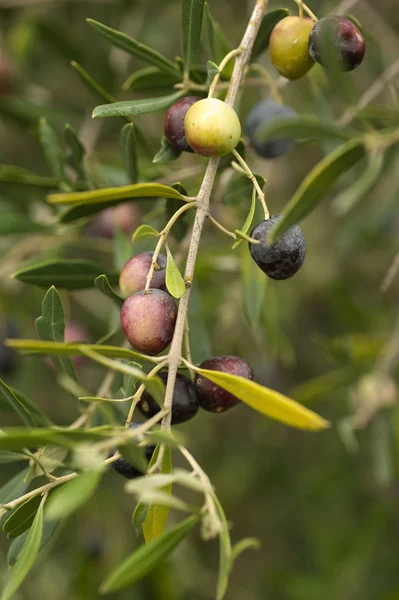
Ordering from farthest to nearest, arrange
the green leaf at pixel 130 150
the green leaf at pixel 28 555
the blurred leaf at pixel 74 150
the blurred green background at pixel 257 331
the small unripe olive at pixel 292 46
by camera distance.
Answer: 1. the blurred green background at pixel 257 331
2. the blurred leaf at pixel 74 150
3. the green leaf at pixel 130 150
4. the small unripe olive at pixel 292 46
5. the green leaf at pixel 28 555

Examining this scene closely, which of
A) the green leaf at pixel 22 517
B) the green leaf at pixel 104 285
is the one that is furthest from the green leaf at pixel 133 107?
the green leaf at pixel 22 517

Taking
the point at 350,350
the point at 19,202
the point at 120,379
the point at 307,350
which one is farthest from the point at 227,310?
the point at 307,350

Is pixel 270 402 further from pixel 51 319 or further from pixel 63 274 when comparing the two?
pixel 63 274

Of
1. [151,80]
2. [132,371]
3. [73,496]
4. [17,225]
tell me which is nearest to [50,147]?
[17,225]

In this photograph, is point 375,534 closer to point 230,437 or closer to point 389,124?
point 230,437

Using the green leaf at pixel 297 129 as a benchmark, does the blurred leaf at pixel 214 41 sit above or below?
above

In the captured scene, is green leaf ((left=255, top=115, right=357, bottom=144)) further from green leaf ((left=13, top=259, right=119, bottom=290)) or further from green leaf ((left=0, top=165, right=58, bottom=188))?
green leaf ((left=0, top=165, right=58, bottom=188))

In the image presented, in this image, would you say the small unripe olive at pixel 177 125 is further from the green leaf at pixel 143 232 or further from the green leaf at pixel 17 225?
the green leaf at pixel 17 225

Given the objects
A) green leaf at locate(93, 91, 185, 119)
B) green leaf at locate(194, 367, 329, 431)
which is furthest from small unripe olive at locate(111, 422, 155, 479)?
green leaf at locate(93, 91, 185, 119)
